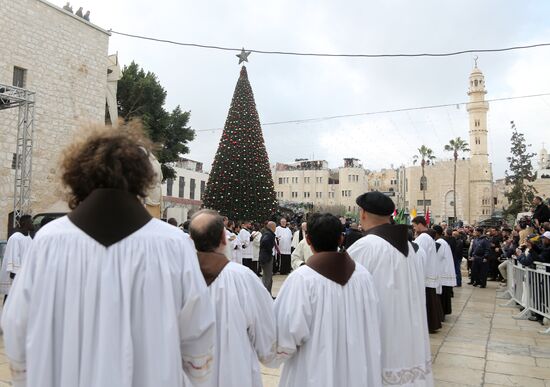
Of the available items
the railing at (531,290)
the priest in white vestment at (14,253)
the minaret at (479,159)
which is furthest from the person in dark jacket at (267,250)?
the minaret at (479,159)

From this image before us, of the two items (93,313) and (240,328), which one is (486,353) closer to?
(240,328)

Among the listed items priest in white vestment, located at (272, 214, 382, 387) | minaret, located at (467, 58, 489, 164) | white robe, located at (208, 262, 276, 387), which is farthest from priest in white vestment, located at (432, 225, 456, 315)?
minaret, located at (467, 58, 489, 164)

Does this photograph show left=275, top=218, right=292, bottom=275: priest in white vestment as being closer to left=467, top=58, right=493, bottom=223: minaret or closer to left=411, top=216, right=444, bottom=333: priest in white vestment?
left=411, top=216, right=444, bottom=333: priest in white vestment

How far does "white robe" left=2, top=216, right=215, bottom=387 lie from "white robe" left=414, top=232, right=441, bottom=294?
699 centimetres

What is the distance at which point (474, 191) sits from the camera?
235 feet

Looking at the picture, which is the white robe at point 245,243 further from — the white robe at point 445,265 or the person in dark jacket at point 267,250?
the white robe at point 445,265

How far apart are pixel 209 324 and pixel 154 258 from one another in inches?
15.5

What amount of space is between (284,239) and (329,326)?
12315 mm

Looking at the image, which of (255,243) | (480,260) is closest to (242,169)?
(255,243)

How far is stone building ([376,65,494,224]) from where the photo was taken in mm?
71000

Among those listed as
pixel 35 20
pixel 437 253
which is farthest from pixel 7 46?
pixel 437 253

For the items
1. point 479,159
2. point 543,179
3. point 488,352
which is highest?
point 479,159

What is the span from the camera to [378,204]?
348 centimetres

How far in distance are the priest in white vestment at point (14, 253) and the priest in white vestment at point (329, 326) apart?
6.08m
